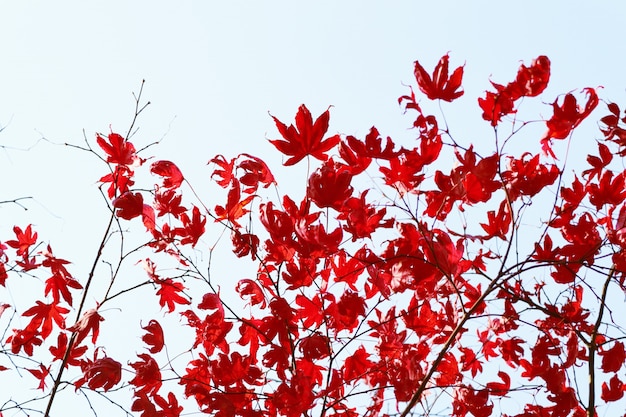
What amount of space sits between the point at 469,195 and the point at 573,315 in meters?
0.59

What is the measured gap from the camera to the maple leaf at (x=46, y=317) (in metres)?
2.18

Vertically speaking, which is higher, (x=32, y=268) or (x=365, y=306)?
(x=32, y=268)

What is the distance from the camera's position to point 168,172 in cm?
208

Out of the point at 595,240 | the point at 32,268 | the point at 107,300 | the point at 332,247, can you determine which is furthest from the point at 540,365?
the point at 32,268

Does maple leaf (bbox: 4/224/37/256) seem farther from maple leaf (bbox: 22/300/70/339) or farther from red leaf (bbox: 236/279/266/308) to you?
red leaf (bbox: 236/279/266/308)

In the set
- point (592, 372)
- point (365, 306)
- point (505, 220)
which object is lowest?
point (592, 372)

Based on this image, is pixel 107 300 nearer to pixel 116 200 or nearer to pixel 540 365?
pixel 116 200

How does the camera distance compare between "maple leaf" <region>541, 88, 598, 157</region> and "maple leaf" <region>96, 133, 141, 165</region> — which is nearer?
"maple leaf" <region>541, 88, 598, 157</region>

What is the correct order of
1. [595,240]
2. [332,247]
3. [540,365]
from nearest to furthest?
[332,247]
[595,240]
[540,365]

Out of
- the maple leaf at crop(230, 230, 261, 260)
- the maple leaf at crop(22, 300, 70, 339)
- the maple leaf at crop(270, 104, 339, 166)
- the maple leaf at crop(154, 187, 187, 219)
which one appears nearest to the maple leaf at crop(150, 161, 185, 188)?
the maple leaf at crop(154, 187, 187, 219)

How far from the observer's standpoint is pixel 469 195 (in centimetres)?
190

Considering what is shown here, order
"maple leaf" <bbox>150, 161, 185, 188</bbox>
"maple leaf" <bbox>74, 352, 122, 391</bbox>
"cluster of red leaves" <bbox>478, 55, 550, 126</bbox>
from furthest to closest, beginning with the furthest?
"maple leaf" <bbox>150, 161, 185, 188</bbox> < "maple leaf" <bbox>74, 352, 122, 391</bbox> < "cluster of red leaves" <bbox>478, 55, 550, 126</bbox>

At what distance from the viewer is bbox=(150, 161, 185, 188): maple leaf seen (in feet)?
6.81

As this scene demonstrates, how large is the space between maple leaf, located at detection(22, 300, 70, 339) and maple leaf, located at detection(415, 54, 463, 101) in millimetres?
1256
